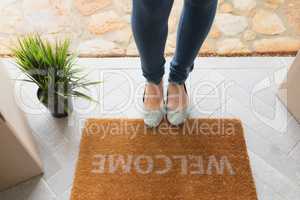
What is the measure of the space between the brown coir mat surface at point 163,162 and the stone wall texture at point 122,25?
38 cm

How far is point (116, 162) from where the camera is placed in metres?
0.88

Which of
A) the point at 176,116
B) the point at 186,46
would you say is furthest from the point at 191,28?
the point at 176,116

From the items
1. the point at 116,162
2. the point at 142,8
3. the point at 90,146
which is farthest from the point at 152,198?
the point at 142,8

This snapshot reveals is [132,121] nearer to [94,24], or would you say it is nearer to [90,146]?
[90,146]

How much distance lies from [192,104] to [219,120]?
113 mm

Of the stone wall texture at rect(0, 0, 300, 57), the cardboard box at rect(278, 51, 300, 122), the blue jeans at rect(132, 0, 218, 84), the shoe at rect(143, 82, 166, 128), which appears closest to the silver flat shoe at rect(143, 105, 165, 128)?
the shoe at rect(143, 82, 166, 128)

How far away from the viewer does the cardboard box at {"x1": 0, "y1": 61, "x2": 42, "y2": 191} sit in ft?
2.15

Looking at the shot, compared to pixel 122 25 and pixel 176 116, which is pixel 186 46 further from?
pixel 122 25

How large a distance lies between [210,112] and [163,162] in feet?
0.85

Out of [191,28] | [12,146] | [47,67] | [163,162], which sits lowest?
[163,162]

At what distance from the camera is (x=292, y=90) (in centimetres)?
94

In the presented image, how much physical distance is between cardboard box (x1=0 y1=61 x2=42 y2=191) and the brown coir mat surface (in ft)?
0.50

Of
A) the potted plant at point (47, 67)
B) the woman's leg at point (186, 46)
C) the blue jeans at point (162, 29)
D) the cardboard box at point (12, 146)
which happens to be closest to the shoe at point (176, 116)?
the woman's leg at point (186, 46)

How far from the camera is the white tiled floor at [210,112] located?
0.85 meters
